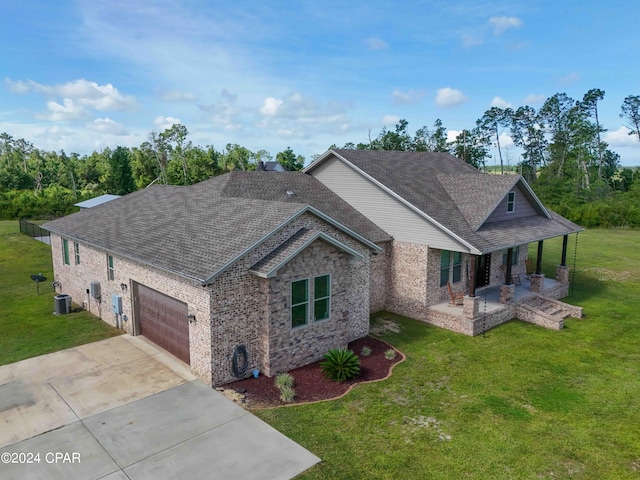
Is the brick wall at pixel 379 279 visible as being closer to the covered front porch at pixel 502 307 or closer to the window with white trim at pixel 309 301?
the covered front porch at pixel 502 307

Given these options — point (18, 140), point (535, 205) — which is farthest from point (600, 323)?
point (18, 140)

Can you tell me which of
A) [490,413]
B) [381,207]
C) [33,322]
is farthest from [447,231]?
[33,322]

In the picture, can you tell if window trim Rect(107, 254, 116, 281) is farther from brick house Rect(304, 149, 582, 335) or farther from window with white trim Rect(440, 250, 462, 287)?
window with white trim Rect(440, 250, 462, 287)

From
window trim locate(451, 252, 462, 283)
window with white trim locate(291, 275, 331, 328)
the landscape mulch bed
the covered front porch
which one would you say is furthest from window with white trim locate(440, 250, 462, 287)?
window with white trim locate(291, 275, 331, 328)

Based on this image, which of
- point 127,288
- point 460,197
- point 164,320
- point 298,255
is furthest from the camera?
point 460,197

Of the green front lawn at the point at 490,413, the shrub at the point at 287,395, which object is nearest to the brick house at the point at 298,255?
the shrub at the point at 287,395

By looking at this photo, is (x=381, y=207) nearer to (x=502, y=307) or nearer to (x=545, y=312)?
(x=502, y=307)
